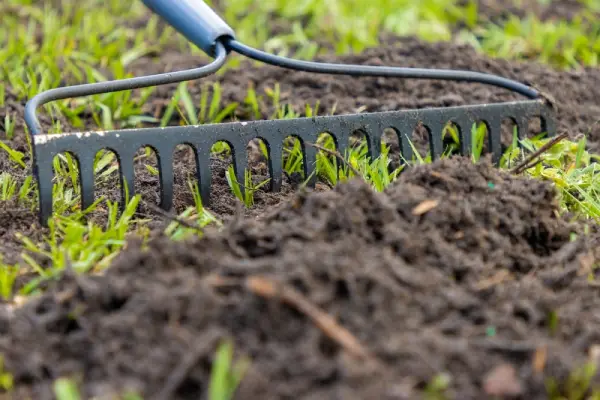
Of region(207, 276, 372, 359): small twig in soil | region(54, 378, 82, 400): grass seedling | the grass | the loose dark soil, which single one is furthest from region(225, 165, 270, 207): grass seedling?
region(54, 378, 82, 400): grass seedling

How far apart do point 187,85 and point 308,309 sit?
6.70ft

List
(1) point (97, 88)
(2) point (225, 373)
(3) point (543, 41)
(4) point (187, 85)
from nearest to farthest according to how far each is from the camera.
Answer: (2) point (225, 373) → (1) point (97, 88) → (4) point (187, 85) → (3) point (543, 41)

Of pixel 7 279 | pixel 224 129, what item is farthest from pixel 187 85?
pixel 7 279

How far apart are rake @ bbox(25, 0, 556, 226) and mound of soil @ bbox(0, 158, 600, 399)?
0.49 meters

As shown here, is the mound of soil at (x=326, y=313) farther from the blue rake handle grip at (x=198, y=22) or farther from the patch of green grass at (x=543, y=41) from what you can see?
the patch of green grass at (x=543, y=41)

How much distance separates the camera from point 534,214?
1715 millimetres

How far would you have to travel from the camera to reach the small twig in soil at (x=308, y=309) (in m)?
1.17

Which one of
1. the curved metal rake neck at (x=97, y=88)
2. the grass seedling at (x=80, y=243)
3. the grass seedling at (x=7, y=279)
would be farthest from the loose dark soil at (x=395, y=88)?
the grass seedling at (x=7, y=279)

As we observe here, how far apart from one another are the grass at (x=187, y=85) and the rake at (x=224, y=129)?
56mm

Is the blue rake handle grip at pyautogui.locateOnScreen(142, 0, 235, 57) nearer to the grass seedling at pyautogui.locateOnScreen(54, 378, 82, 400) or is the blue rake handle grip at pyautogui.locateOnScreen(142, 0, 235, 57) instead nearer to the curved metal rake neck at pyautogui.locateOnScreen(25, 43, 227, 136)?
the curved metal rake neck at pyautogui.locateOnScreen(25, 43, 227, 136)

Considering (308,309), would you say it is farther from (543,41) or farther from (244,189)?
(543,41)

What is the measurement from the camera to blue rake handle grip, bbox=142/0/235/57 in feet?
7.75

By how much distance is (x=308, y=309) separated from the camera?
1197mm

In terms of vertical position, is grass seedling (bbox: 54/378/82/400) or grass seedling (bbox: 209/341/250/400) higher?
grass seedling (bbox: 209/341/250/400)
